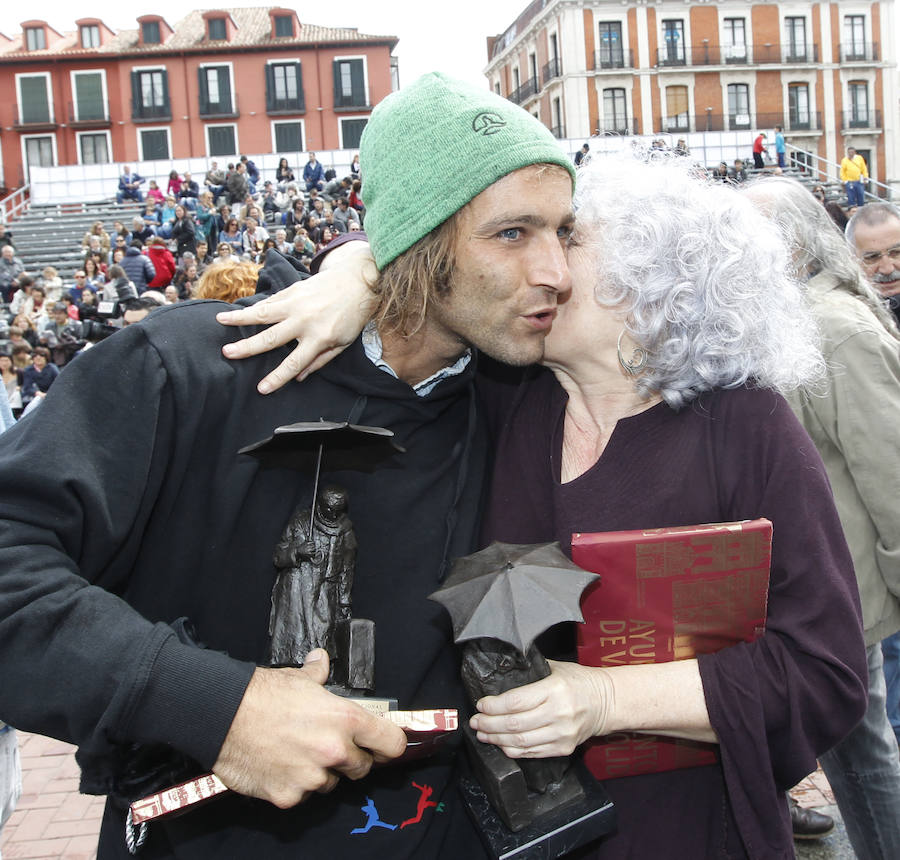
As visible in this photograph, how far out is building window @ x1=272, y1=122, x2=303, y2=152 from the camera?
126 ft

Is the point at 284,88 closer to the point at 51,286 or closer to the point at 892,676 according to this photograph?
the point at 51,286

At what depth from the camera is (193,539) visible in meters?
1.65

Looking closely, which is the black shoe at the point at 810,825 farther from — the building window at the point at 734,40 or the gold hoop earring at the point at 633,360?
the building window at the point at 734,40

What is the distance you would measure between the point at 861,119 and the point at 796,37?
5456 millimetres

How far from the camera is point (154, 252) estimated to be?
1383 centimetres

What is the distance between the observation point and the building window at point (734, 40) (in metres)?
42.0

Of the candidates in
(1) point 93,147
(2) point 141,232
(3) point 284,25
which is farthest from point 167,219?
(3) point 284,25

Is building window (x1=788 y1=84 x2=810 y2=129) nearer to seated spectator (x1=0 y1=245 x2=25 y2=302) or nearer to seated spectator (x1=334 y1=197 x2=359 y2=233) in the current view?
seated spectator (x1=334 y1=197 x2=359 y2=233)

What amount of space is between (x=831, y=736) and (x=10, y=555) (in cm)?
149

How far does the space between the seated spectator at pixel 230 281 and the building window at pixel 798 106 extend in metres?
43.5

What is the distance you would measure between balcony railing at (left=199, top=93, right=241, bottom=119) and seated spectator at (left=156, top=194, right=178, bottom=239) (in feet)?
66.4

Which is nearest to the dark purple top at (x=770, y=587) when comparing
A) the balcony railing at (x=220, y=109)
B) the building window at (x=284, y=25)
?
the balcony railing at (x=220, y=109)

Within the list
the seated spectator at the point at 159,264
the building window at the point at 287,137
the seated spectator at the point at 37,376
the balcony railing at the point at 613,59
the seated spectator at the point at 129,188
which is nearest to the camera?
the seated spectator at the point at 37,376

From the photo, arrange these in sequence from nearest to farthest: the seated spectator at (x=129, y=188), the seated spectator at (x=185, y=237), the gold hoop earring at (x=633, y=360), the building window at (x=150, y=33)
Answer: the gold hoop earring at (x=633, y=360)
the seated spectator at (x=185, y=237)
the seated spectator at (x=129, y=188)
the building window at (x=150, y=33)
